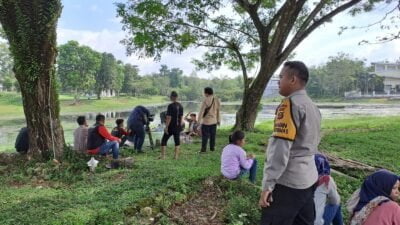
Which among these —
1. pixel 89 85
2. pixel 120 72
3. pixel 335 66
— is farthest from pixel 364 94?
pixel 89 85

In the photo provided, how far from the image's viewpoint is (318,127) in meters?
3.01

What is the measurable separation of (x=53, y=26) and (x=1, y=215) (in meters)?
3.99

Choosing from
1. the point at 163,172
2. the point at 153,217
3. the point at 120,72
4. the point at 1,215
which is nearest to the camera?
the point at 1,215

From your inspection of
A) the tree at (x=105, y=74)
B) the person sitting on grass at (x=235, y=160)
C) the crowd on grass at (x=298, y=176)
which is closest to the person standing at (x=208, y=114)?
the person sitting on grass at (x=235, y=160)

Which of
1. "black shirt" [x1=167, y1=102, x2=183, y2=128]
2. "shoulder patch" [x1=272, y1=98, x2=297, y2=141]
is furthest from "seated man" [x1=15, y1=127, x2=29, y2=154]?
"shoulder patch" [x1=272, y1=98, x2=297, y2=141]

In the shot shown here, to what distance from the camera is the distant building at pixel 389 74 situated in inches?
2697

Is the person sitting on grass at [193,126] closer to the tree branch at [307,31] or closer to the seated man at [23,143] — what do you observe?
the tree branch at [307,31]

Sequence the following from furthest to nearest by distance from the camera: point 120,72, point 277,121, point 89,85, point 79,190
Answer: point 120,72, point 89,85, point 79,190, point 277,121

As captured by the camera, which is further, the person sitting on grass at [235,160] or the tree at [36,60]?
the tree at [36,60]

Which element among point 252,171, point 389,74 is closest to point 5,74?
point 252,171

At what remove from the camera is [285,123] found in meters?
2.81

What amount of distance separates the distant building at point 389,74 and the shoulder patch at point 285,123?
70425mm

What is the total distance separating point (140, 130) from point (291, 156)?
6557 millimetres

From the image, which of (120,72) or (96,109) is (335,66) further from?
(96,109)
